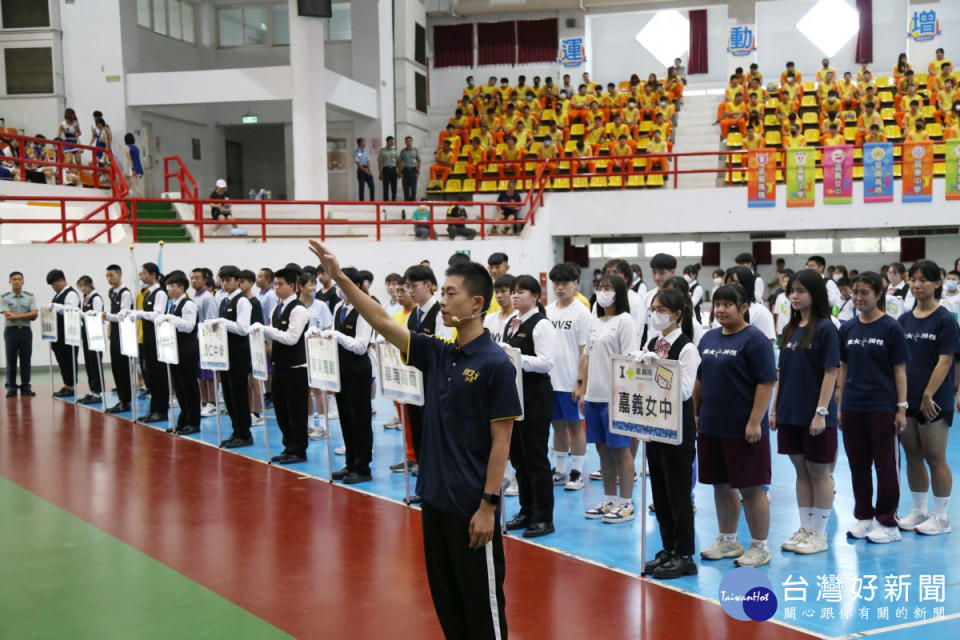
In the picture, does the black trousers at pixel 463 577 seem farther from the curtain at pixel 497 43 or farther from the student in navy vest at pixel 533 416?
the curtain at pixel 497 43

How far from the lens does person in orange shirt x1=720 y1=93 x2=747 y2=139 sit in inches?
899

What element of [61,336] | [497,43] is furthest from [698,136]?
[61,336]

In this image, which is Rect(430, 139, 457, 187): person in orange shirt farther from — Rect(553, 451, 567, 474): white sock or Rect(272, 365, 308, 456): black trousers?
Rect(553, 451, 567, 474): white sock

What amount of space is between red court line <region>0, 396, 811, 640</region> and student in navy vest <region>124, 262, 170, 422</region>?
1.48 m

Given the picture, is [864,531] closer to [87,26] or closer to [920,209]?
[920,209]

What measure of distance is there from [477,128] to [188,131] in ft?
25.4

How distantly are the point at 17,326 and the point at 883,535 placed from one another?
11475mm

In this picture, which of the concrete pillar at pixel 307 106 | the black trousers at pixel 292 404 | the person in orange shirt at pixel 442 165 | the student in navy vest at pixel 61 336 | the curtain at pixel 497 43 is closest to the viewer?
the black trousers at pixel 292 404

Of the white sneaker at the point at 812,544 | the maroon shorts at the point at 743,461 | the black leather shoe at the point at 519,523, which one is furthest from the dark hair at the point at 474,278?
the white sneaker at the point at 812,544

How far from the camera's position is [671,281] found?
21.2 feet

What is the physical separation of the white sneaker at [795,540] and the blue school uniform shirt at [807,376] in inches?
27.9

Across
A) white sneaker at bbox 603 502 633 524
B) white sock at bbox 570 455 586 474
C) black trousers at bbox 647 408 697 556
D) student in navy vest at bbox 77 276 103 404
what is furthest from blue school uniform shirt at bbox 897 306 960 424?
student in navy vest at bbox 77 276 103 404

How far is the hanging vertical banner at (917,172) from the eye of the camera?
1847 cm

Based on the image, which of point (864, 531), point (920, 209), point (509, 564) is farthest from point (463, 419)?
point (920, 209)
